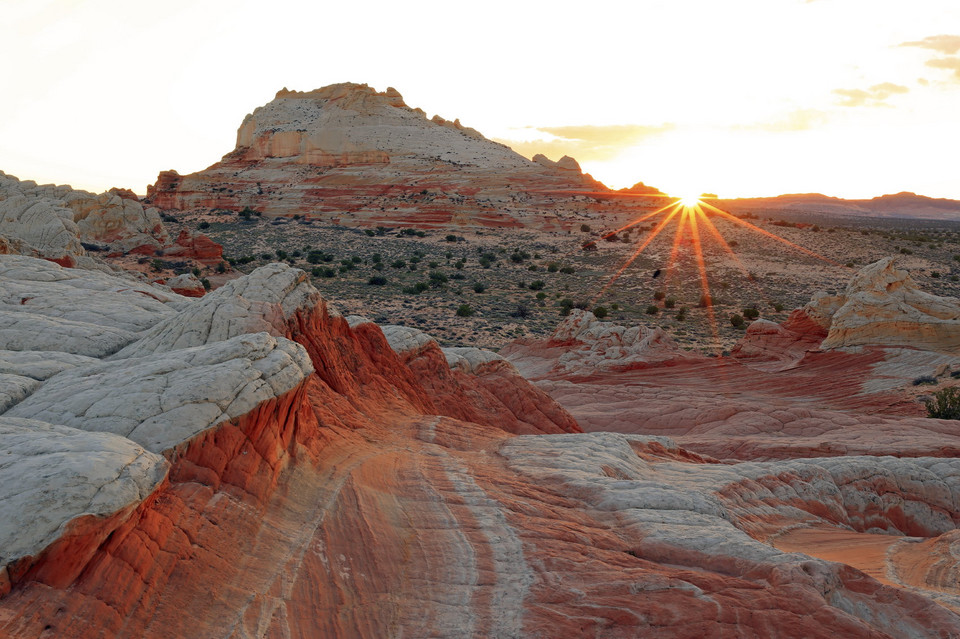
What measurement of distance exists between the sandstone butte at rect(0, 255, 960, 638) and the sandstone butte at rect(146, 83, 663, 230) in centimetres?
6955

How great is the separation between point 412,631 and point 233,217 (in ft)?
296

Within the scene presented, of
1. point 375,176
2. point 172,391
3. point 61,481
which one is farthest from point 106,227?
point 375,176

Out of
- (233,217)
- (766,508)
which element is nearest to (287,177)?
(233,217)

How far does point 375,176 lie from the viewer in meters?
99.0

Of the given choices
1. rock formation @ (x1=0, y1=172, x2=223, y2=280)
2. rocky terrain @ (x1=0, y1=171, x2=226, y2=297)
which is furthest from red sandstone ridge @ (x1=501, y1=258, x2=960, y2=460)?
rock formation @ (x1=0, y1=172, x2=223, y2=280)

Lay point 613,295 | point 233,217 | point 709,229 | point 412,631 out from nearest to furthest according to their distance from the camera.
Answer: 1. point 412,631
2. point 613,295
3. point 709,229
4. point 233,217

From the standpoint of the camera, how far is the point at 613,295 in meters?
50.1

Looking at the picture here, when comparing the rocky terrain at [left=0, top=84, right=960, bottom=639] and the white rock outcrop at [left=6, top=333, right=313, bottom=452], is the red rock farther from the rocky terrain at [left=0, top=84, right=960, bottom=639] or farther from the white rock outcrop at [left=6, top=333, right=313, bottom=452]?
the white rock outcrop at [left=6, top=333, right=313, bottom=452]

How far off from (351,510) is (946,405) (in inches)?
866

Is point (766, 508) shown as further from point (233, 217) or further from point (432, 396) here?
point (233, 217)

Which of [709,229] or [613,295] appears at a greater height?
A: [709,229]

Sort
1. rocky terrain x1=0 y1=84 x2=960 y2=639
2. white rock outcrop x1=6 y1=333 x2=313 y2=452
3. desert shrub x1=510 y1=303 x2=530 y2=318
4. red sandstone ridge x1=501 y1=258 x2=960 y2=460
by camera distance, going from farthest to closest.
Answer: desert shrub x1=510 y1=303 x2=530 y2=318 → red sandstone ridge x1=501 y1=258 x2=960 y2=460 → white rock outcrop x1=6 y1=333 x2=313 y2=452 → rocky terrain x1=0 y1=84 x2=960 y2=639

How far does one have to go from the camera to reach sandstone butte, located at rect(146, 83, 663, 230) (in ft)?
286

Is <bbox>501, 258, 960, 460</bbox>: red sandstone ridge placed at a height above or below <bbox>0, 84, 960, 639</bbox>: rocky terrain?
below
